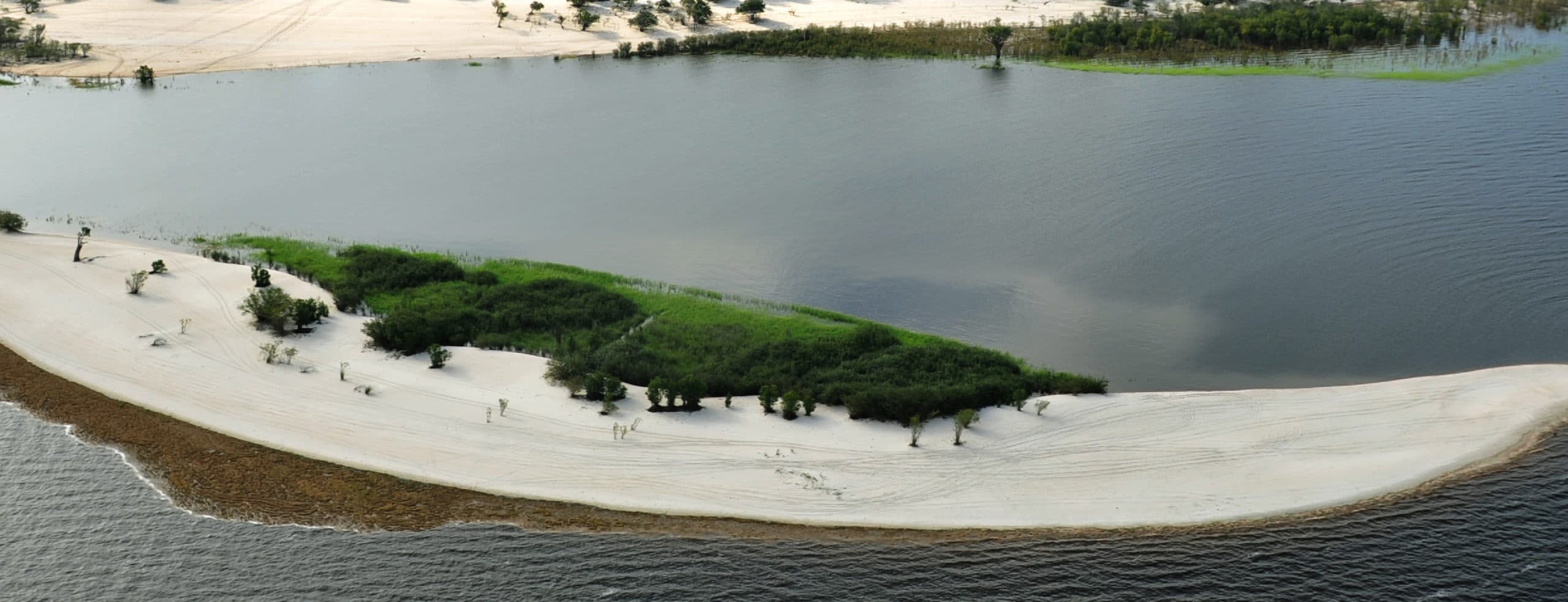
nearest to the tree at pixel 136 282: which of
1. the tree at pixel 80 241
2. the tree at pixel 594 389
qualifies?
the tree at pixel 80 241

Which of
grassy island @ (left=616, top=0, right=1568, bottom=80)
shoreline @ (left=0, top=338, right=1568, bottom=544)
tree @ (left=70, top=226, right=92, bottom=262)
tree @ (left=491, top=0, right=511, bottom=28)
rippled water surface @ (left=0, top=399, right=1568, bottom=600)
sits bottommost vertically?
rippled water surface @ (left=0, top=399, right=1568, bottom=600)

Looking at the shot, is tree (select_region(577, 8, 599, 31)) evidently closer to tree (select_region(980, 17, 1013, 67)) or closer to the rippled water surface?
tree (select_region(980, 17, 1013, 67))

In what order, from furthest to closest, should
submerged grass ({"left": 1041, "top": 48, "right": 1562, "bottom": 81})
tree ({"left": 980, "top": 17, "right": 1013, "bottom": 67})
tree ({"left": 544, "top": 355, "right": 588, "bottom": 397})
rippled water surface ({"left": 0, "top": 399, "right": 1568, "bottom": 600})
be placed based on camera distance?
tree ({"left": 980, "top": 17, "right": 1013, "bottom": 67}) < submerged grass ({"left": 1041, "top": 48, "right": 1562, "bottom": 81}) < tree ({"left": 544, "top": 355, "right": 588, "bottom": 397}) < rippled water surface ({"left": 0, "top": 399, "right": 1568, "bottom": 600})

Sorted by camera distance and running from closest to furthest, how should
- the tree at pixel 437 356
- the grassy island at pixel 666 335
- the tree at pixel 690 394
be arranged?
the tree at pixel 690 394 < the grassy island at pixel 666 335 < the tree at pixel 437 356

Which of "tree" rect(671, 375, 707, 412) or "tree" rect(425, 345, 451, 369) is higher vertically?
"tree" rect(425, 345, 451, 369)

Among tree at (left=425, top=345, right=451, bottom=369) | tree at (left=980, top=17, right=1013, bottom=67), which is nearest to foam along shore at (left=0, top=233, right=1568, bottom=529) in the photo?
tree at (left=425, top=345, right=451, bottom=369)

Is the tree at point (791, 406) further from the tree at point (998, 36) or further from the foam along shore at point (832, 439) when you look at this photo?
the tree at point (998, 36)

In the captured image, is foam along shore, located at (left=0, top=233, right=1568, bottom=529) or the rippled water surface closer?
the rippled water surface
